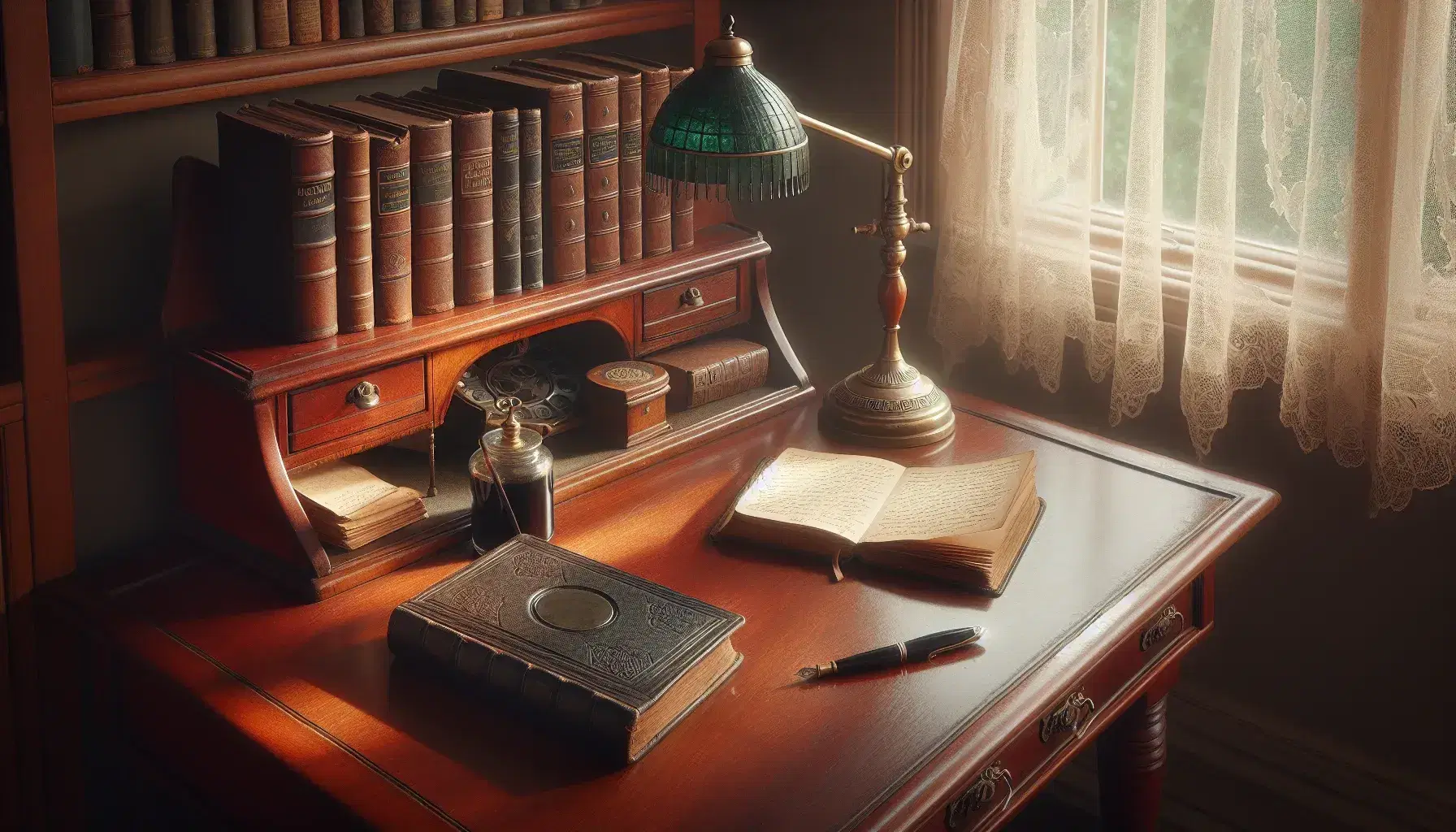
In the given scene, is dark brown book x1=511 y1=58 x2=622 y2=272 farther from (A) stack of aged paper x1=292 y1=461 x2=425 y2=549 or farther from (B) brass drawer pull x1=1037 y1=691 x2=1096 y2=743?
(B) brass drawer pull x1=1037 y1=691 x2=1096 y2=743

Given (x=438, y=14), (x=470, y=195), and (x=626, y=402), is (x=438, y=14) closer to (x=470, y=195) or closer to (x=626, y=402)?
(x=470, y=195)

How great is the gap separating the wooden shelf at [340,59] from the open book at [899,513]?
0.69 m

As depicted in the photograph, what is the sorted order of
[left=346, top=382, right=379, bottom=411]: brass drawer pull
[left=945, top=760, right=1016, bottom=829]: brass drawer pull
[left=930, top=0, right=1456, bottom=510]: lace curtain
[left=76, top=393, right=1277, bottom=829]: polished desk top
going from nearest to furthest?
[left=76, top=393, right=1277, bottom=829]: polished desk top → [left=945, top=760, right=1016, bottom=829]: brass drawer pull → [left=346, top=382, right=379, bottom=411]: brass drawer pull → [left=930, top=0, right=1456, bottom=510]: lace curtain

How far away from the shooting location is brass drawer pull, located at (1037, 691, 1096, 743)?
1.62 meters

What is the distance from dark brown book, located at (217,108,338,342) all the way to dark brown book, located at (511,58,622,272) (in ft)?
1.29

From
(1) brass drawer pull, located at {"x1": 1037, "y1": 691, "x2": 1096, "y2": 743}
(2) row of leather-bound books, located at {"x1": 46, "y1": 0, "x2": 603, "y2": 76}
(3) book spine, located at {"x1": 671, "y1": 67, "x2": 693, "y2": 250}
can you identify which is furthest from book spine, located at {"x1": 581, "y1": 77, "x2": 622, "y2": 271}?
(1) brass drawer pull, located at {"x1": 1037, "y1": 691, "x2": 1096, "y2": 743}

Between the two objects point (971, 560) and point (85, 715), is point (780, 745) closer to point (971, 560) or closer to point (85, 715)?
point (971, 560)

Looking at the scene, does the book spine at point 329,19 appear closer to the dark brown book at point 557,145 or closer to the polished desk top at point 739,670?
the dark brown book at point 557,145

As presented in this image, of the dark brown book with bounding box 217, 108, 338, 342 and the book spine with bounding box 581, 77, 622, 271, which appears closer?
the dark brown book with bounding box 217, 108, 338, 342

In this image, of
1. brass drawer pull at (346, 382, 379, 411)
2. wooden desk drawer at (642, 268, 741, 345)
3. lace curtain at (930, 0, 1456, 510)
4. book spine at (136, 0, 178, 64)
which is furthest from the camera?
wooden desk drawer at (642, 268, 741, 345)

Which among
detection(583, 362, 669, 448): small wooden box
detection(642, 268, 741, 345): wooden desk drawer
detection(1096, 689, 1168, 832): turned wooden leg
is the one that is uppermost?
detection(642, 268, 741, 345): wooden desk drawer

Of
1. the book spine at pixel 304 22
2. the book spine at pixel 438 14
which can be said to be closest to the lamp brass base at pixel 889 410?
the book spine at pixel 438 14

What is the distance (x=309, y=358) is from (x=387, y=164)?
25 centimetres

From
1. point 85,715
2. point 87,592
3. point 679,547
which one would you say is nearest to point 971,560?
point 679,547
